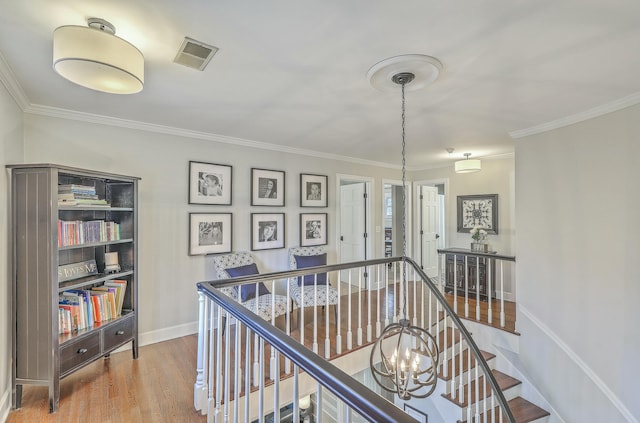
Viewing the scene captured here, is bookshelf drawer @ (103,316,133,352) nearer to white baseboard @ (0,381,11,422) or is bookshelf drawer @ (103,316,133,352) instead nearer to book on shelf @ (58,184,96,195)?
white baseboard @ (0,381,11,422)

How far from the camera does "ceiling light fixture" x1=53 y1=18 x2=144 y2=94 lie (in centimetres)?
151

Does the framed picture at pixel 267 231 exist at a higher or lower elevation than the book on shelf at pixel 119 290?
higher

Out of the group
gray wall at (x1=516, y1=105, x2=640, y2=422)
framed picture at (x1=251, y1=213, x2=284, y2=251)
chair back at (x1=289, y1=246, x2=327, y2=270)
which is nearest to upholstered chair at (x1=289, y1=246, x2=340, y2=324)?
chair back at (x1=289, y1=246, x2=327, y2=270)

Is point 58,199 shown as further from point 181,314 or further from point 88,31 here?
point 181,314

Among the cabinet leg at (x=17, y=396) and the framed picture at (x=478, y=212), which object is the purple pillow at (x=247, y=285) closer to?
the cabinet leg at (x=17, y=396)

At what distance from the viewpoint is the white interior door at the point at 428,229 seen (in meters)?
6.34

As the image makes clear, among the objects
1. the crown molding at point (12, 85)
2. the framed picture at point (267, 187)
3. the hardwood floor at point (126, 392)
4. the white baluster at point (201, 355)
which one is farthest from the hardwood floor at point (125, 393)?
the crown molding at point (12, 85)

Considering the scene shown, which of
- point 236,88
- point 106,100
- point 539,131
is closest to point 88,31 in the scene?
point 236,88

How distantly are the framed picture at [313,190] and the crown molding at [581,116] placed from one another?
259 centimetres

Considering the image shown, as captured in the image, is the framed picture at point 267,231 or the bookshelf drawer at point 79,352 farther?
the framed picture at point 267,231

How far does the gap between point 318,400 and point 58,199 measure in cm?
247

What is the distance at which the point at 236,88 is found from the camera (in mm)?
2395

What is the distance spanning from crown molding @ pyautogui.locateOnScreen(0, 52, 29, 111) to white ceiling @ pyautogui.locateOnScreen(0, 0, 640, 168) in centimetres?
5

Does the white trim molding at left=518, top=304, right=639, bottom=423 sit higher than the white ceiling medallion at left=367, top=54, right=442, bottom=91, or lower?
lower
